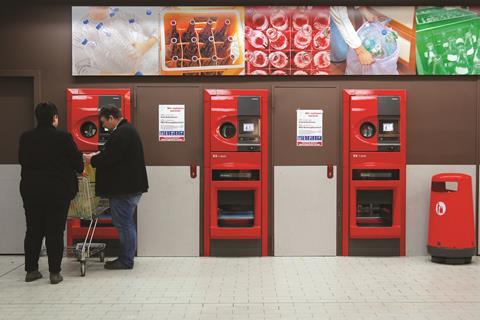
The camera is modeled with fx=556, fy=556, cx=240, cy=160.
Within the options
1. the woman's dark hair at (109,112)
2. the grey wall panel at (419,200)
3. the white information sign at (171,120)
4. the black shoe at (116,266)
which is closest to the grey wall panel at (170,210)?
the white information sign at (171,120)

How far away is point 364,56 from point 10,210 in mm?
4334

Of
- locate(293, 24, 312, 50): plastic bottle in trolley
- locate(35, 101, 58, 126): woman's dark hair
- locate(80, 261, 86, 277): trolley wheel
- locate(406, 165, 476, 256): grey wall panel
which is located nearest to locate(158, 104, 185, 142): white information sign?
locate(35, 101, 58, 126): woman's dark hair

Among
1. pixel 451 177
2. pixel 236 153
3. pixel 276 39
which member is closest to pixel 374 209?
pixel 451 177

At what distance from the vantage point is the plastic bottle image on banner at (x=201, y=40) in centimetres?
612

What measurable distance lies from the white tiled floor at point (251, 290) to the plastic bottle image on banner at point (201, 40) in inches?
83.4

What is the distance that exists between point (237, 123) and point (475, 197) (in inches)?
110

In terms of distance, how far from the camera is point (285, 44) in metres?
6.14

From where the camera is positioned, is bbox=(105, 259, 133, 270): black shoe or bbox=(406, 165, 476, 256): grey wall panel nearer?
bbox=(105, 259, 133, 270): black shoe

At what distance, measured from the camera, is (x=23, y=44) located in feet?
20.3

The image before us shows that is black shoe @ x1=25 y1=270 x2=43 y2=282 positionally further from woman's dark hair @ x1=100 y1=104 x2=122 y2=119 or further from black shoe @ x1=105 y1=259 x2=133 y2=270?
woman's dark hair @ x1=100 y1=104 x2=122 y2=119

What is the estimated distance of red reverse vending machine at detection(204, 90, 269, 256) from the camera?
19.7ft

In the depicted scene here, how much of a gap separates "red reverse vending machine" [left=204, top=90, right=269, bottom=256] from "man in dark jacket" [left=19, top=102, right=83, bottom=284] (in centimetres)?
153

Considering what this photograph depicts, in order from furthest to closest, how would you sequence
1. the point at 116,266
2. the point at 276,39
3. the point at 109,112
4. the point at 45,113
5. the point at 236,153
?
1. the point at 276,39
2. the point at 236,153
3. the point at 116,266
4. the point at 109,112
5. the point at 45,113

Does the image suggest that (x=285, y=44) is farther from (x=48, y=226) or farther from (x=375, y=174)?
(x=48, y=226)
